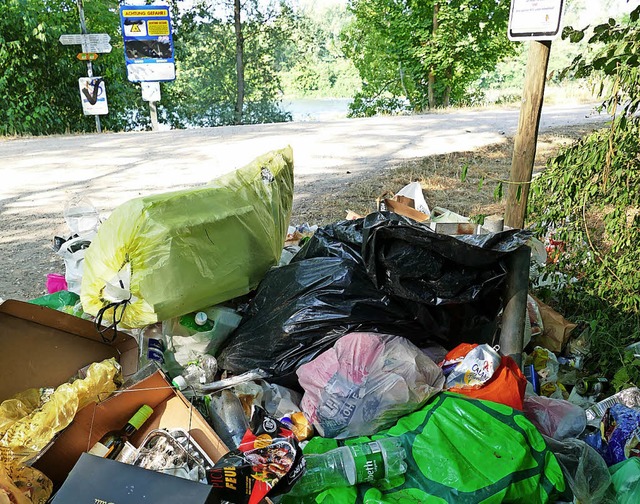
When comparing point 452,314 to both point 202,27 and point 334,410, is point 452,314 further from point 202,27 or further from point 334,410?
point 202,27

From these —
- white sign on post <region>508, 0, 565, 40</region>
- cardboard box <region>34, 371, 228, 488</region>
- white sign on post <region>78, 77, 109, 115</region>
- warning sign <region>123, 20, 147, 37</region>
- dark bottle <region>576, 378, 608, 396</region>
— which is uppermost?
warning sign <region>123, 20, 147, 37</region>

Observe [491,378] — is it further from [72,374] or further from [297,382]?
[72,374]

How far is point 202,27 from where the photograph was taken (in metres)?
14.5

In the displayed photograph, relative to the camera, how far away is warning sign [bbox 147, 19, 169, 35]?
915 cm

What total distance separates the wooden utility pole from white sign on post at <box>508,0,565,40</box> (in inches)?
4.0

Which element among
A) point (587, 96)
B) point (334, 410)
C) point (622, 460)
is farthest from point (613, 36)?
point (587, 96)

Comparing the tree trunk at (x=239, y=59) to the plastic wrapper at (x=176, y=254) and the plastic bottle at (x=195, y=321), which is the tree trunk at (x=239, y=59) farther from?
the plastic bottle at (x=195, y=321)

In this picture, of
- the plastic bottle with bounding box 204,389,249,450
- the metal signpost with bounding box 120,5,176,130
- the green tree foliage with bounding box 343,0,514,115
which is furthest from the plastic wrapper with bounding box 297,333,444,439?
the green tree foliage with bounding box 343,0,514,115

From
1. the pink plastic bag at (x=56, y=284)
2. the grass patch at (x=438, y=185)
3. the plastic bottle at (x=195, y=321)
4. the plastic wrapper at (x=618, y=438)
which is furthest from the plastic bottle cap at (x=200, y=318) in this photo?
the grass patch at (x=438, y=185)

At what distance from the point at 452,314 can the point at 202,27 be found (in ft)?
48.1

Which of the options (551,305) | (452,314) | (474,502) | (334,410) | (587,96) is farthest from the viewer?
(587,96)

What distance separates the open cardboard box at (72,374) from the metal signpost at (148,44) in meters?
8.46

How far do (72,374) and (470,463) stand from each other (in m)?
1.45

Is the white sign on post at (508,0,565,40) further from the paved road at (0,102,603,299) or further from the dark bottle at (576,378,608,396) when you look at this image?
the dark bottle at (576,378,608,396)
